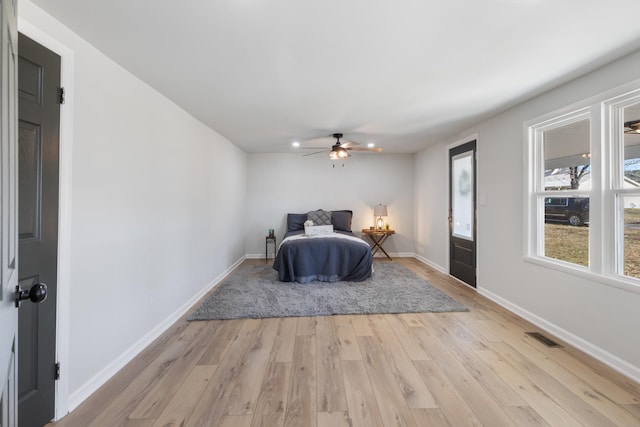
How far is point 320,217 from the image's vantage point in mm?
5586

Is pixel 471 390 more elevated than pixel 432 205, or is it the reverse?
pixel 432 205

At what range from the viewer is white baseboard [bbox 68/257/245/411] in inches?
65.4

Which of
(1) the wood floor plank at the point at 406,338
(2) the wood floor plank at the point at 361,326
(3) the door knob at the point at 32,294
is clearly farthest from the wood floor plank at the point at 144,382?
(1) the wood floor plank at the point at 406,338

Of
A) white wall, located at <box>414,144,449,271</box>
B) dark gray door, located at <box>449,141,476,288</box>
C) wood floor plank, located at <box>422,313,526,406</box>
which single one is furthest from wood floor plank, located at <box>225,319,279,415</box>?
white wall, located at <box>414,144,449,271</box>

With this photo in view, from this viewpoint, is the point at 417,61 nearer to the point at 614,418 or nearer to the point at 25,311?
the point at 614,418

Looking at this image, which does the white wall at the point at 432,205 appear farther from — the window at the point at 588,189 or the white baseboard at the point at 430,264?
the window at the point at 588,189

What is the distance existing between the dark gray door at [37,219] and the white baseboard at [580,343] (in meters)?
3.77

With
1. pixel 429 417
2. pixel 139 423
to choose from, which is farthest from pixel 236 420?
pixel 429 417

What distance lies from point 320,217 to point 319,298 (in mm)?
2416

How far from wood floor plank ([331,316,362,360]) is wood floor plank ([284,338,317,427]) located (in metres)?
0.25

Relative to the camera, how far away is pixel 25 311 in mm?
1373

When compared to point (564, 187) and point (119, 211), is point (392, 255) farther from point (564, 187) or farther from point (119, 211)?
point (119, 211)

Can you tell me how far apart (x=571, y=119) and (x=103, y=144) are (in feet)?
12.9

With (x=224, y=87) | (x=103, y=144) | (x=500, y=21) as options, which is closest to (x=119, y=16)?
(x=103, y=144)
